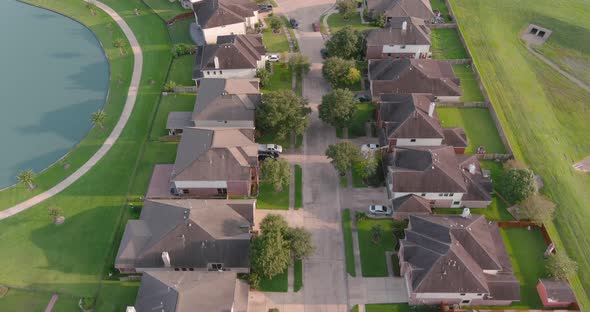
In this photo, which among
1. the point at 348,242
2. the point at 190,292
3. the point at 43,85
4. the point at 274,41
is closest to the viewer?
the point at 190,292

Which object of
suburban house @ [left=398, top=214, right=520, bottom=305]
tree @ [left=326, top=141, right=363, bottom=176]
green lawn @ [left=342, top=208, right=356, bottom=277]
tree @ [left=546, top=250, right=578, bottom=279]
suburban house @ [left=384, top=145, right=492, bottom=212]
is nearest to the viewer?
suburban house @ [left=398, top=214, right=520, bottom=305]

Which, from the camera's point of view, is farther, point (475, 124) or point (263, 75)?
point (263, 75)

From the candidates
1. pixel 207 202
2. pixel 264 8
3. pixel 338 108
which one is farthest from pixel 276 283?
pixel 264 8

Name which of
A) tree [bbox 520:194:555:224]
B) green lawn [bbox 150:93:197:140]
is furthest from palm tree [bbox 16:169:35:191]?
tree [bbox 520:194:555:224]

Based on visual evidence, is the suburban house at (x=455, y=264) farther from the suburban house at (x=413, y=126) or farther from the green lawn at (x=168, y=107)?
the green lawn at (x=168, y=107)

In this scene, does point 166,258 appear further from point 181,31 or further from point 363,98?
point 181,31

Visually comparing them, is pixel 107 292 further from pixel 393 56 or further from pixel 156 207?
pixel 393 56

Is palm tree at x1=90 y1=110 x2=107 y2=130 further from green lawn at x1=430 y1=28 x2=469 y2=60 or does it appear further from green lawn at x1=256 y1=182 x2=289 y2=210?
green lawn at x1=430 y1=28 x2=469 y2=60
